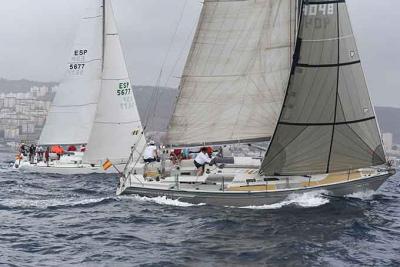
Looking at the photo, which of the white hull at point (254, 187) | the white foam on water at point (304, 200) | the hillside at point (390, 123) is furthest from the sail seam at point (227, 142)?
the hillside at point (390, 123)

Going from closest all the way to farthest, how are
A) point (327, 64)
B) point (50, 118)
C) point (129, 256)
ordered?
1. point (129, 256)
2. point (327, 64)
3. point (50, 118)

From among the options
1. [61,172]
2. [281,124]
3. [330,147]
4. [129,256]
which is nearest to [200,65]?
[281,124]

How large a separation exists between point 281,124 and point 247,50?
332 centimetres

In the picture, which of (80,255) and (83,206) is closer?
(80,255)

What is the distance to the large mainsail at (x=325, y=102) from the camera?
19.0 metres

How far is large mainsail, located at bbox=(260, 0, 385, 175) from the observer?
747 inches

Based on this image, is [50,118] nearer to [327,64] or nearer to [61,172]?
[61,172]

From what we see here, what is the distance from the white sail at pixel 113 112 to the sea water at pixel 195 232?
32.3ft

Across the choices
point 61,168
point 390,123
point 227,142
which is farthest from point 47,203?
point 390,123

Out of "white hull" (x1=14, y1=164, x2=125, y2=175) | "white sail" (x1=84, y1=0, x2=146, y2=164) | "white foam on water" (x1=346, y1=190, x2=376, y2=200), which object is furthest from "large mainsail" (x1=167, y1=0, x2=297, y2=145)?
"white hull" (x1=14, y1=164, x2=125, y2=175)

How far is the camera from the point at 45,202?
21172 millimetres

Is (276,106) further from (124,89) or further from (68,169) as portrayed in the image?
(68,169)

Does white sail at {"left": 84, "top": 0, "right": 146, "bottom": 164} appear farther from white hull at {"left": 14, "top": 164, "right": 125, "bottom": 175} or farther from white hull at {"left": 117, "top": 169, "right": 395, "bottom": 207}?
white hull at {"left": 117, "top": 169, "right": 395, "bottom": 207}

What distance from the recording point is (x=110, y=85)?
110ft
